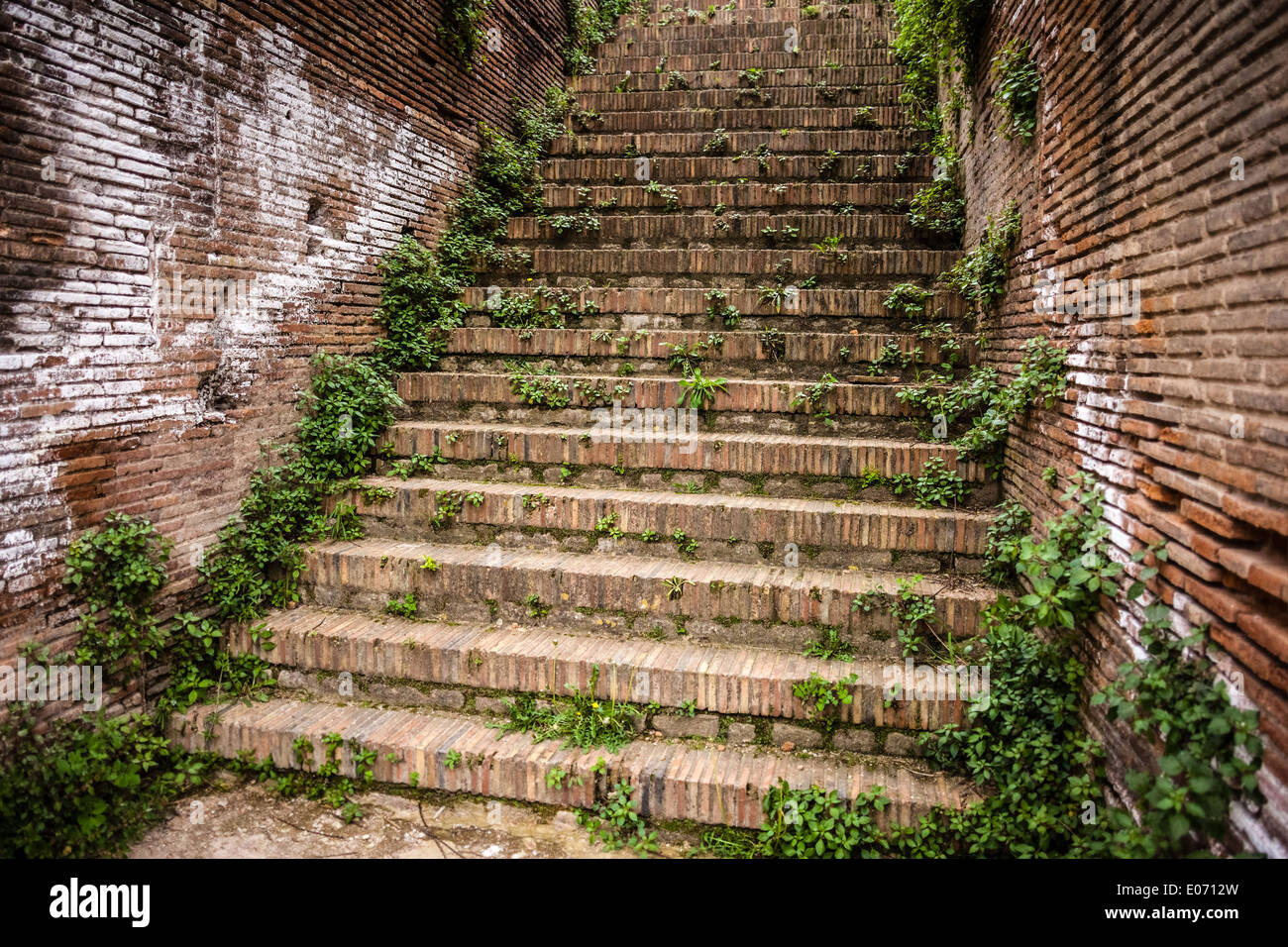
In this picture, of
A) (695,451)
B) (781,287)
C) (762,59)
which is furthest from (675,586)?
(762,59)

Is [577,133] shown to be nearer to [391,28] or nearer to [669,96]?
[669,96]

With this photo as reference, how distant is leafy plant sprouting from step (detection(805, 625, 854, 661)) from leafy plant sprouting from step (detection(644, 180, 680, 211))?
4262 mm

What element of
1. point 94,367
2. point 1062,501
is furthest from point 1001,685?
point 94,367

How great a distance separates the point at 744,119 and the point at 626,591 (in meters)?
5.57

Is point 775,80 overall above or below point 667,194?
above

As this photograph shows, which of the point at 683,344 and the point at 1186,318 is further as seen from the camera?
the point at 683,344

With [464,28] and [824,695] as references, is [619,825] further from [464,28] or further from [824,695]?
[464,28]

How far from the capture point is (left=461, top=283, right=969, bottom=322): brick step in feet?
16.2

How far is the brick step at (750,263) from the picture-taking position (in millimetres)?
5199

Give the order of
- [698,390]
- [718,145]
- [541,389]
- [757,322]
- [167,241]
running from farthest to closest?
[718,145]
[757,322]
[541,389]
[698,390]
[167,241]

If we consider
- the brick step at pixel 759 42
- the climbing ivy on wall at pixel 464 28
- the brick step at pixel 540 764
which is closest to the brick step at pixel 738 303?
the climbing ivy on wall at pixel 464 28

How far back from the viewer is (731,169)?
21.6 ft

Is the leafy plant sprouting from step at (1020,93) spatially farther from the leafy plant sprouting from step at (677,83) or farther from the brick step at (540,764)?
the leafy plant sprouting from step at (677,83)
